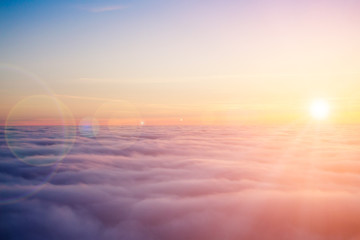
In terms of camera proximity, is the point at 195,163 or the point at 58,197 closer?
the point at 58,197

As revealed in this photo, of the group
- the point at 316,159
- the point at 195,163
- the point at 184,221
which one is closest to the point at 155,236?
the point at 184,221

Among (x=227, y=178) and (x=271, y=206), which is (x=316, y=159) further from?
(x=271, y=206)

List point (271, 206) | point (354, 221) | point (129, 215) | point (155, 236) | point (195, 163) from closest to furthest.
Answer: point (155, 236) → point (354, 221) → point (129, 215) → point (271, 206) → point (195, 163)

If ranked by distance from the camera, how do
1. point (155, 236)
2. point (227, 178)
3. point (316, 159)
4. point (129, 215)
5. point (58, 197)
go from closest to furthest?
point (155, 236) → point (129, 215) → point (58, 197) → point (227, 178) → point (316, 159)

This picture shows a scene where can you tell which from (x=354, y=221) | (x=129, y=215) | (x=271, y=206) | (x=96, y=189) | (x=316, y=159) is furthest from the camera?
(x=316, y=159)

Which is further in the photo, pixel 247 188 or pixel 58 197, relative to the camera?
pixel 247 188

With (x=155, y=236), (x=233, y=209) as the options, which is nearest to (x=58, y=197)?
(x=155, y=236)

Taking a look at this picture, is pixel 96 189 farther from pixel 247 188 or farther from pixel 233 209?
pixel 247 188

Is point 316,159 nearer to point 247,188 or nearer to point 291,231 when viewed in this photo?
point 247,188

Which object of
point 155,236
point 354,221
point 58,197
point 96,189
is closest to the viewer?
point 155,236
